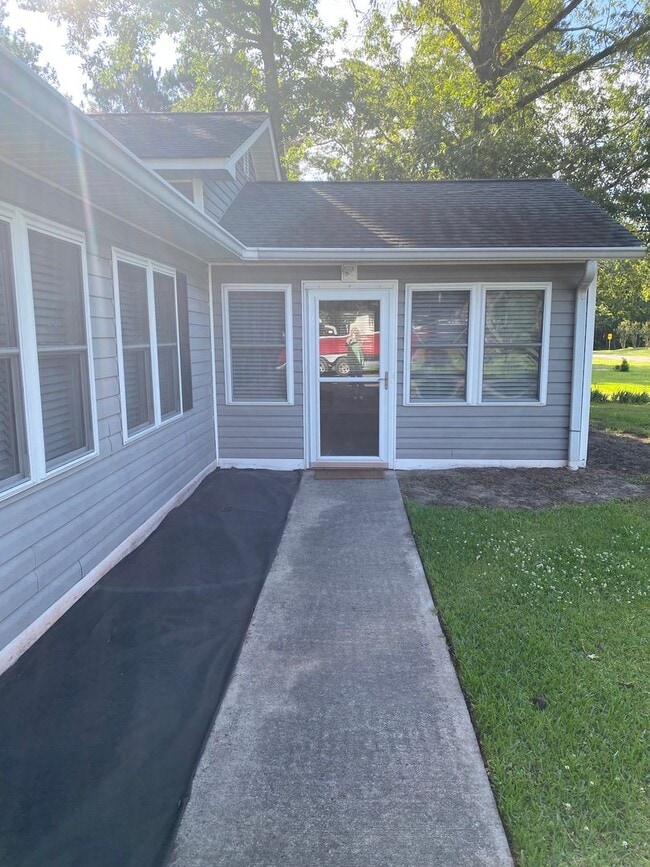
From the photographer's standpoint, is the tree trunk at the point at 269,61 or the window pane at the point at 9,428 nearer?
the window pane at the point at 9,428

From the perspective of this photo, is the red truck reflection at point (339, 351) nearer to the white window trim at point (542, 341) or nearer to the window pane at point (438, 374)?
the window pane at point (438, 374)

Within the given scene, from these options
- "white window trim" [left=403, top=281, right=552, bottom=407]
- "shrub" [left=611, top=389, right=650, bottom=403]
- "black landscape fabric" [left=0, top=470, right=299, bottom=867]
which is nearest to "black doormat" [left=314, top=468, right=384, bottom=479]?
"white window trim" [left=403, top=281, right=552, bottom=407]

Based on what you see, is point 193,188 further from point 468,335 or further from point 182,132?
point 468,335

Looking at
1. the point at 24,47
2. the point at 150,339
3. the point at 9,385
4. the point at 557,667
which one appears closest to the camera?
the point at 557,667

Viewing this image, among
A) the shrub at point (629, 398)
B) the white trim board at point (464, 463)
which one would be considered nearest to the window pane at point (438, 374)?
the white trim board at point (464, 463)

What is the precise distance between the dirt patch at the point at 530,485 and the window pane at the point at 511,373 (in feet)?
2.94

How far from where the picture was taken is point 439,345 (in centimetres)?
642


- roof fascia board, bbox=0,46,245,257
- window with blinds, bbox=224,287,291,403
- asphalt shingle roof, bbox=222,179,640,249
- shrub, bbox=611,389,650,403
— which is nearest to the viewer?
roof fascia board, bbox=0,46,245,257

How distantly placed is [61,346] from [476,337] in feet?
15.0

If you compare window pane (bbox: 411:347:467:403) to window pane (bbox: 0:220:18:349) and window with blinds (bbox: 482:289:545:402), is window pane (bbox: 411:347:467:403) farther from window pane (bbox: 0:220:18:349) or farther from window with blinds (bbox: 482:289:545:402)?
window pane (bbox: 0:220:18:349)

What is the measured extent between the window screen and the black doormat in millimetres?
983

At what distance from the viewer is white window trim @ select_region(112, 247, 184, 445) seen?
3.93 metres

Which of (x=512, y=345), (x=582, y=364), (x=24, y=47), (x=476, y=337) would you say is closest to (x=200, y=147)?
(x=476, y=337)

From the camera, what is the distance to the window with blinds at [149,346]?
164 inches
